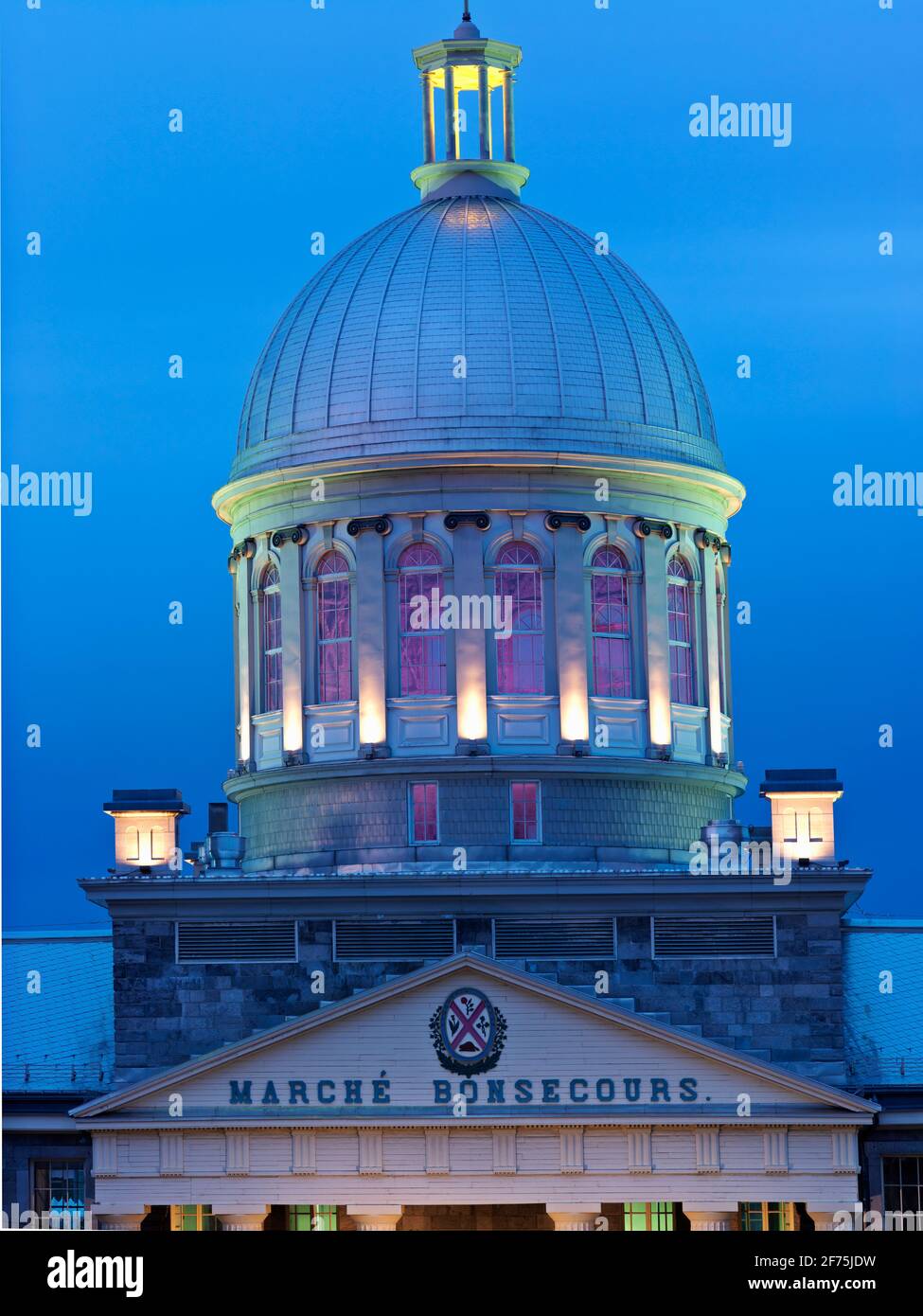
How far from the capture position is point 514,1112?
50.8 metres

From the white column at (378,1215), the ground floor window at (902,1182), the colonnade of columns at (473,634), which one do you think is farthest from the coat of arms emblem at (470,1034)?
the colonnade of columns at (473,634)

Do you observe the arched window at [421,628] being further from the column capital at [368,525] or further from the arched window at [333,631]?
the arched window at [333,631]

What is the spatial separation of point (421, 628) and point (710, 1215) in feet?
47.9

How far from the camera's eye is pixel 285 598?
6047 cm

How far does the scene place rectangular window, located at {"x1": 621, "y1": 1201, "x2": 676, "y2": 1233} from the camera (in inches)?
2039

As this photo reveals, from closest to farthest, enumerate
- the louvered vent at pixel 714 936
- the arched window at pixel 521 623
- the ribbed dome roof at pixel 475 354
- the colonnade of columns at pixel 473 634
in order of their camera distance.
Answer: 1. the louvered vent at pixel 714 936
2. the colonnade of columns at pixel 473 634
3. the arched window at pixel 521 623
4. the ribbed dome roof at pixel 475 354

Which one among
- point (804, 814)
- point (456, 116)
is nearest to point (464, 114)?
point (456, 116)

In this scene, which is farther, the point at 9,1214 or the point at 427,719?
the point at 427,719

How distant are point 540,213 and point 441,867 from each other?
15928 millimetres

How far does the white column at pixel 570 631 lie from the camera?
58.4 m

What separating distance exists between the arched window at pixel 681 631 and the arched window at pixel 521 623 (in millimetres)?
3576

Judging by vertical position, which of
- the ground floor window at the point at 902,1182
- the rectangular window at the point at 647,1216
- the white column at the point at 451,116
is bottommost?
the rectangular window at the point at 647,1216
